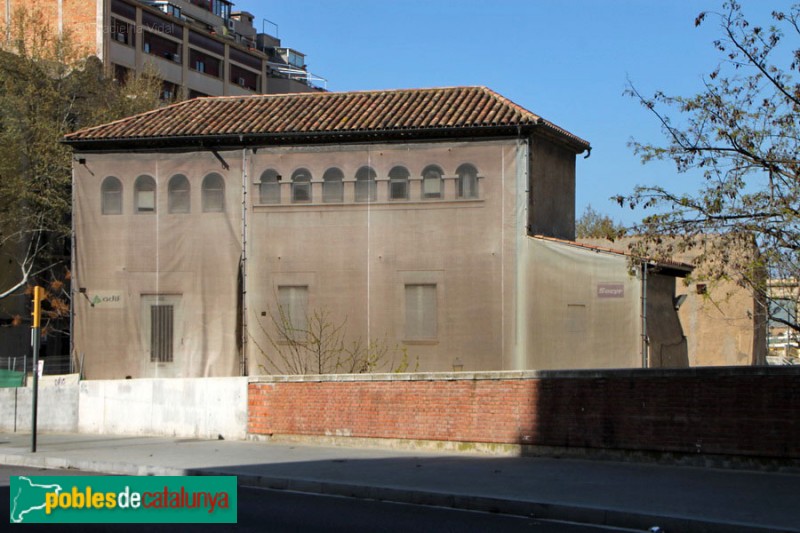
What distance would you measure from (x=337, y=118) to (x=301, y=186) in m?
2.36

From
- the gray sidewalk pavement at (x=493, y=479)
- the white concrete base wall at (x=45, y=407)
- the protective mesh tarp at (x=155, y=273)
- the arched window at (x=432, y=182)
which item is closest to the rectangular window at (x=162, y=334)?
the protective mesh tarp at (x=155, y=273)

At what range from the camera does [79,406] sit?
24844mm

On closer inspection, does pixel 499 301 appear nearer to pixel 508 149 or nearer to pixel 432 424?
pixel 508 149

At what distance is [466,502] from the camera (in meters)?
13.1

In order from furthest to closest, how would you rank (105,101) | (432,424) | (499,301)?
(105,101), (499,301), (432,424)

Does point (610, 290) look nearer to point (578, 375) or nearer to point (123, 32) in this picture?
point (578, 375)

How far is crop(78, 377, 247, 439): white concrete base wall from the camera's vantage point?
2184 centimetres

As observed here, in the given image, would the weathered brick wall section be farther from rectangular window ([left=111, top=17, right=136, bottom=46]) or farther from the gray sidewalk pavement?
rectangular window ([left=111, top=17, right=136, bottom=46])

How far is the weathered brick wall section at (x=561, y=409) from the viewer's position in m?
15.2

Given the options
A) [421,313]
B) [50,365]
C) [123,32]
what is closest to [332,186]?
[421,313]

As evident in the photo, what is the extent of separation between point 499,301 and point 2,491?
15.7 metres

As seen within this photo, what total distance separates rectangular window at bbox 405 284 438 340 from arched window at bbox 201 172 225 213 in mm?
6317

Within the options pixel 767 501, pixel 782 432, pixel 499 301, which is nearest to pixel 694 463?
pixel 782 432

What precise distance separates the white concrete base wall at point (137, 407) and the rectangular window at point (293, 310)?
234 inches
